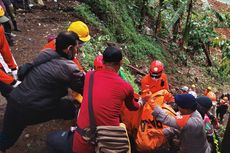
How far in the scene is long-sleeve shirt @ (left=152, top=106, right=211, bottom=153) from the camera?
4.53m

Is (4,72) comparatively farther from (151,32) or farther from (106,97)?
(151,32)

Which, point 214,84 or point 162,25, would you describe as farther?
point 162,25

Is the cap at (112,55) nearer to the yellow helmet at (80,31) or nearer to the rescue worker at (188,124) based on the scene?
the rescue worker at (188,124)

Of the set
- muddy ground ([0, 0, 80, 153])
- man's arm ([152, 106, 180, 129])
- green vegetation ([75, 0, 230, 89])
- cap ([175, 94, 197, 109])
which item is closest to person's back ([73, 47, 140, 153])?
cap ([175, 94, 197, 109])

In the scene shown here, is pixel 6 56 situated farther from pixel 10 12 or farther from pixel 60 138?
pixel 10 12

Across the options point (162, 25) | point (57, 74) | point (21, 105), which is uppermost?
point (57, 74)

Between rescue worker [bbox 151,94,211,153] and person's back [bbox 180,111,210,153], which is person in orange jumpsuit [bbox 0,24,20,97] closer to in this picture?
rescue worker [bbox 151,94,211,153]

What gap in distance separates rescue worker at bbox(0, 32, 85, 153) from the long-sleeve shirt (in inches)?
45.7

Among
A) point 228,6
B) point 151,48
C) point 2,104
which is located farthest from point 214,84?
point 228,6

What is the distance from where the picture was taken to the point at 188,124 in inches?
178

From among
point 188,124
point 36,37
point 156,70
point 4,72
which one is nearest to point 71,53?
point 4,72

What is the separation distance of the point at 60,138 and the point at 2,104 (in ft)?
8.19

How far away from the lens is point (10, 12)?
393 inches

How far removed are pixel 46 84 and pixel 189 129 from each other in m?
1.82
